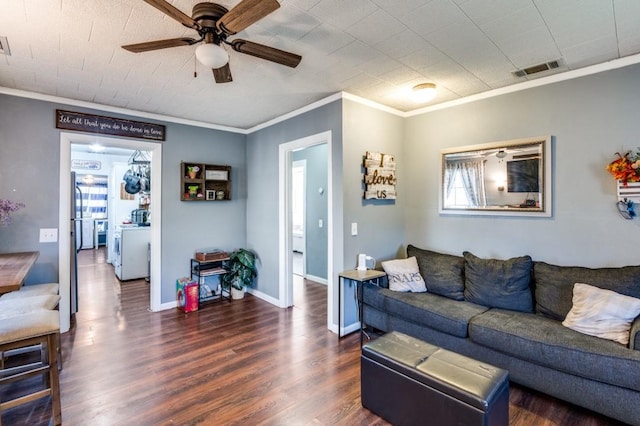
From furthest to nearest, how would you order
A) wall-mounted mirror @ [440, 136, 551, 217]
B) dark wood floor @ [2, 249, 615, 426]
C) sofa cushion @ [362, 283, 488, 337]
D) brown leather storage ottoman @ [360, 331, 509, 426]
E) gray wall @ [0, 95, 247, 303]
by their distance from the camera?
gray wall @ [0, 95, 247, 303]
wall-mounted mirror @ [440, 136, 551, 217]
sofa cushion @ [362, 283, 488, 337]
dark wood floor @ [2, 249, 615, 426]
brown leather storage ottoman @ [360, 331, 509, 426]

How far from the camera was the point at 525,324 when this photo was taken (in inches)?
96.7

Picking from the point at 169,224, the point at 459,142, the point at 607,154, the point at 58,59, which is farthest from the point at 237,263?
the point at 607,154

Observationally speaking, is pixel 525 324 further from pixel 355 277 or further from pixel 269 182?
pixel 269 182

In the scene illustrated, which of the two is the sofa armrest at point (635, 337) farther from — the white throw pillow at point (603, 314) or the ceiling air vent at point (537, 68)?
the ceiling air vent at point (537, 68)

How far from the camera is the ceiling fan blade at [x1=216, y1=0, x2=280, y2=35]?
4.97 ft

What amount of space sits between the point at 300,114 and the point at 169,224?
2.29 m

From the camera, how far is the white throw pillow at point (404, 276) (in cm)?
333

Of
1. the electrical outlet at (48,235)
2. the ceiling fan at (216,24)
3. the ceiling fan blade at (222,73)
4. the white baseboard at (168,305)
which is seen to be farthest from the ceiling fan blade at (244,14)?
the white baseboard at (168,305)

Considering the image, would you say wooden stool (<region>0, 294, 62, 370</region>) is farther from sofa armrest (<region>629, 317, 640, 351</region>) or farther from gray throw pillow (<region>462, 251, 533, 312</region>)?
sofa armrest (<region>629, 317, 640, 351</region>)

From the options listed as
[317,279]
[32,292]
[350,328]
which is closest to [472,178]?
[350,328]

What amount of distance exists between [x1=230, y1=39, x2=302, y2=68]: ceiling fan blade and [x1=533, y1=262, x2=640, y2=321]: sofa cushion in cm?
273

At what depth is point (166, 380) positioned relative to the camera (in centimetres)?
256

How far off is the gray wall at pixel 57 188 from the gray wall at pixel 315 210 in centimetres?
135

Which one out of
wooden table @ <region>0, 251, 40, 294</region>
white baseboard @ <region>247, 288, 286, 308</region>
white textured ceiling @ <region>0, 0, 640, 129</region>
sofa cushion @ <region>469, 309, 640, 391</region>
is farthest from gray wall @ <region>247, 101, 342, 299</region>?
wooden table @ <region>0, 251, 40, 294</region>
